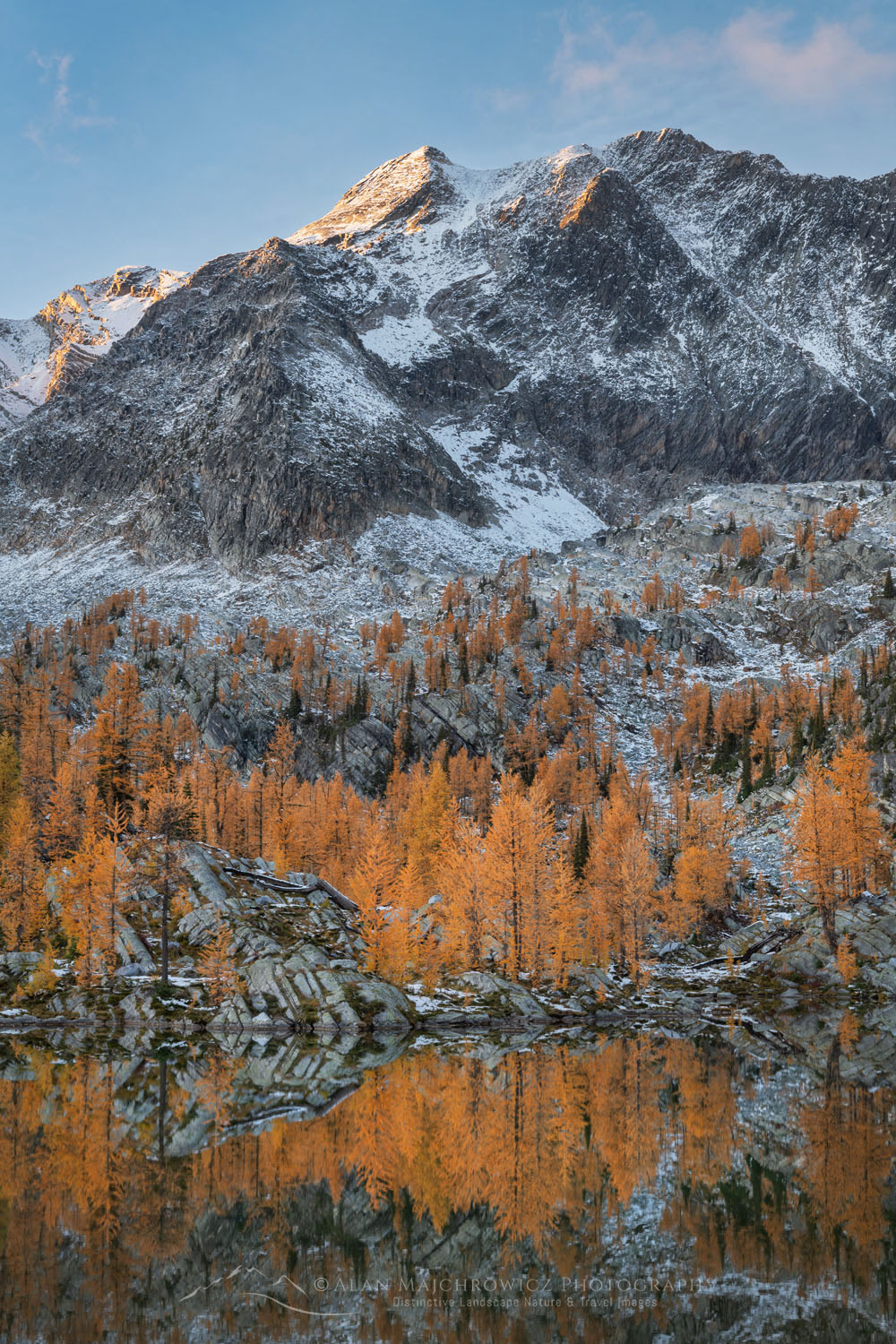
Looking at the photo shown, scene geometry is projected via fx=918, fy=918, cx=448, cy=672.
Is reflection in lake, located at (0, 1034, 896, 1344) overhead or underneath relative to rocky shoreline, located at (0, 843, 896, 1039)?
overhead

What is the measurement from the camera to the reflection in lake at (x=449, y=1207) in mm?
15375

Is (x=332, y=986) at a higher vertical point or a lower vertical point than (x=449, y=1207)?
lower

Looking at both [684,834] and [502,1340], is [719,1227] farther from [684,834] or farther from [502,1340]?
[684,834]

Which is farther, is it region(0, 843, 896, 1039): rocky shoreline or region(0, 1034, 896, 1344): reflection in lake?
region(0, 843, 896, 1039): rocky shoreline

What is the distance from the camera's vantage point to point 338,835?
93250 mm

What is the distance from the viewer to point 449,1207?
21203 millimetres

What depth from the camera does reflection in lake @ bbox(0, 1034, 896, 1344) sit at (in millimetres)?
15375

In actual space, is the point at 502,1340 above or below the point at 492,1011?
above

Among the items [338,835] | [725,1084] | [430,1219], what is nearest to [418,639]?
[338,835]

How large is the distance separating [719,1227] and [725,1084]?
15.7 m

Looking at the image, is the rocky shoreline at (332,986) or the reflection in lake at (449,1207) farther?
the rocky shoreline at (332,986)

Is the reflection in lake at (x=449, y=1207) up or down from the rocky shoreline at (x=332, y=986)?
up

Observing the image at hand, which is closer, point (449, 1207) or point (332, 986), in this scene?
point (449, 1207)

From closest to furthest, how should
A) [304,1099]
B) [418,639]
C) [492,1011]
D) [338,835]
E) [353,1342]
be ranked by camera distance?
[353,1342], [304,1099], [492,1011], [338,835], [418,639]
